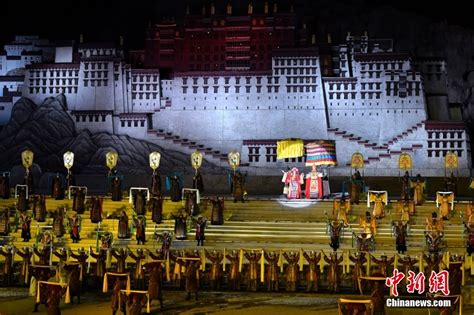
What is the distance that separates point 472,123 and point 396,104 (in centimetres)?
413

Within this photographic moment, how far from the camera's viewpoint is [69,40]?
3256 centimetres

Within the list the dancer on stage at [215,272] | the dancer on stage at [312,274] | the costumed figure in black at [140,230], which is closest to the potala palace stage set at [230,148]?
the costumed figure in black at [140,230]

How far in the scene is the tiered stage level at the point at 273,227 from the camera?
14.5m

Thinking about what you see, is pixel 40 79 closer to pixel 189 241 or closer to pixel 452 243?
pixel 189 241

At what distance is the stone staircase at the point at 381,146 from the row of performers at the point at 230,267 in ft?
50.2

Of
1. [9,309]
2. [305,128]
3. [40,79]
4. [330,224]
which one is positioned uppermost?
[40,79]

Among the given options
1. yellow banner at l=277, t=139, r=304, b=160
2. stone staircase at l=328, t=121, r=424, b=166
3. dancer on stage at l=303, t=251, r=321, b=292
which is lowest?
dancer on stage at l=303, t=251, r=321, b=292

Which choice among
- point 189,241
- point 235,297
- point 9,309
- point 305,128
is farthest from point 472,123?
point 9,309

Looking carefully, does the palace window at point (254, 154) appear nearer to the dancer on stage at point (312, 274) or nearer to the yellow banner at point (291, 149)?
the yellow banner at point (291, 149)

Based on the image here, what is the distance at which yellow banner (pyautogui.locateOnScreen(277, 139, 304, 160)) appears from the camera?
2228cm

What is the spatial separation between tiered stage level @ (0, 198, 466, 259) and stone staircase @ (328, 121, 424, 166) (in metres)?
9.87

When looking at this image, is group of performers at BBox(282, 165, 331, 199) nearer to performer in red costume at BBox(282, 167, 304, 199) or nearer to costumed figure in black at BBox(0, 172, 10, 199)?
performer in red costume at BBox(282, 167, 304, 199)

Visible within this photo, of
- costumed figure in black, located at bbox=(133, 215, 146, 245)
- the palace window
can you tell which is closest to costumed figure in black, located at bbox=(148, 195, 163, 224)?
costumed figure in black, located at bbox=(133, 215, 146, 245)

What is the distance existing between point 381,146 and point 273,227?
13.6m
